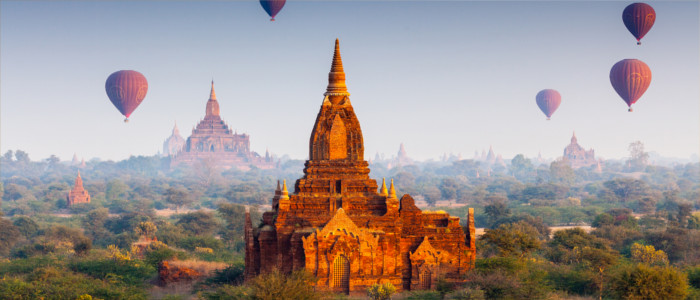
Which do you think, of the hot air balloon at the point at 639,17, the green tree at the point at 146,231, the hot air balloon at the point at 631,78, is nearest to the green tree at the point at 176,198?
the green tree at the point at 146,231

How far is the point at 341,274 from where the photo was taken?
3569 cm

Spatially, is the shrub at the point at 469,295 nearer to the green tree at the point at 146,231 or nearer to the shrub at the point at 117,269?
the shrub at the point at 117,269

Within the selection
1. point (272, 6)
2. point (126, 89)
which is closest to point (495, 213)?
point (272, 6)

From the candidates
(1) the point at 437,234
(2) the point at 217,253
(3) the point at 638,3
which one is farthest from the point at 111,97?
(1) the point at 437,234

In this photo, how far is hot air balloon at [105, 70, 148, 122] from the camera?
124 m

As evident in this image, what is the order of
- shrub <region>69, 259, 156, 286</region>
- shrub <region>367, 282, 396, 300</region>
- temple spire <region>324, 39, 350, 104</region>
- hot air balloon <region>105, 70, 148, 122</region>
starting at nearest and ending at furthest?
shrub <region>367, 282, 396, 300</region>, temple spire <region>324, 39, 350, 104</region>, shrub <region>69, 259, 156, 286</region>, hot air balloon <region>105, 70, 148, 122</region>

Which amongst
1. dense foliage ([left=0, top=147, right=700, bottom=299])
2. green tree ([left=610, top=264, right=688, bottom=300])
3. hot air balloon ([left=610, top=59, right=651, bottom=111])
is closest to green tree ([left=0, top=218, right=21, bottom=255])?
dense foliage ([left=0, top=147, right=700, bottom=299])

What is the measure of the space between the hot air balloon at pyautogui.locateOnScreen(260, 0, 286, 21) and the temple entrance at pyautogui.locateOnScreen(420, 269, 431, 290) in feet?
220

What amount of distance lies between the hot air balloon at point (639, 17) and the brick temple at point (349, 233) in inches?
2757

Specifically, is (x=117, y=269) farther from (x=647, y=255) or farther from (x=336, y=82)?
(x=647, y=255)

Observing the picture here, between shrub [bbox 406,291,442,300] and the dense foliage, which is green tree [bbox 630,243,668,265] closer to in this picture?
the dense foliage

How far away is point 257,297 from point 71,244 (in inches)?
1596

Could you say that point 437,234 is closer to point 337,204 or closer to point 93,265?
point 337,204

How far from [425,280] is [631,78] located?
262 ft
